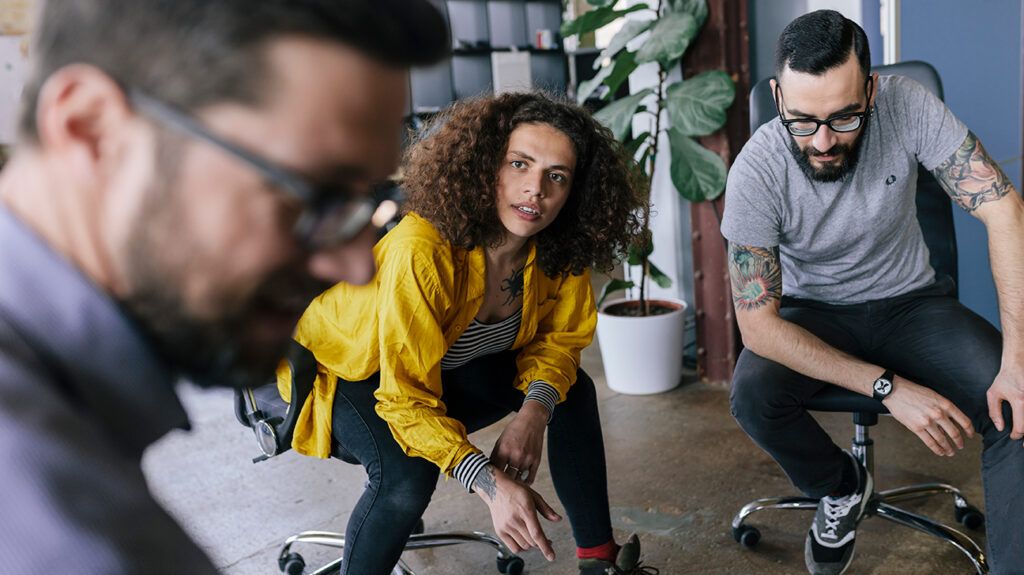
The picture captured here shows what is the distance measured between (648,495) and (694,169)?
108 centimetres

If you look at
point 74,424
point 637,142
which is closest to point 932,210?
point 637,142

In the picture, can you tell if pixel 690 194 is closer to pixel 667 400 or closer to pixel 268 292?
pixel 667 400

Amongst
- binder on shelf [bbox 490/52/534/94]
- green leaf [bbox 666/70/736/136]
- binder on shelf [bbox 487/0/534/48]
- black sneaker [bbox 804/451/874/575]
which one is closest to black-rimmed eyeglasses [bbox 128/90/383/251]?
black sneaker [bbox 804/451/874/575]

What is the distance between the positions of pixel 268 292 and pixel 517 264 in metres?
1.19

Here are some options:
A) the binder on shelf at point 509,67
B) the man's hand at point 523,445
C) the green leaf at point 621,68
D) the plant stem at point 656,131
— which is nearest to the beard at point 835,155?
the man's hand at point 523,445

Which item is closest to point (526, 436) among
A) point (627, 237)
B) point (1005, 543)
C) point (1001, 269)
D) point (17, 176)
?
point (627, 237)

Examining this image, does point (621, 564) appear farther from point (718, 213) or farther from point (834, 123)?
point (718, 213)

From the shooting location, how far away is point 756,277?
1775 millimetres

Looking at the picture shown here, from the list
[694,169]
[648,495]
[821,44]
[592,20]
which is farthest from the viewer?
[592,20]

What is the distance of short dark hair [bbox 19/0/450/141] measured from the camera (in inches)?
19.3

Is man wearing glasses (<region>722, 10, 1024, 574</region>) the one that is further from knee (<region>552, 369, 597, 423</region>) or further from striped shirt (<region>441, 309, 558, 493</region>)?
striped shirt (<region>441, 309, 558, 493</region>)

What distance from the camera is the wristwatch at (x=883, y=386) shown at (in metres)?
1.61

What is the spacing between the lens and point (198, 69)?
49cm

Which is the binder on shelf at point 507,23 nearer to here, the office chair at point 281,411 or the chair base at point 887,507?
the chair base at point 887,507
